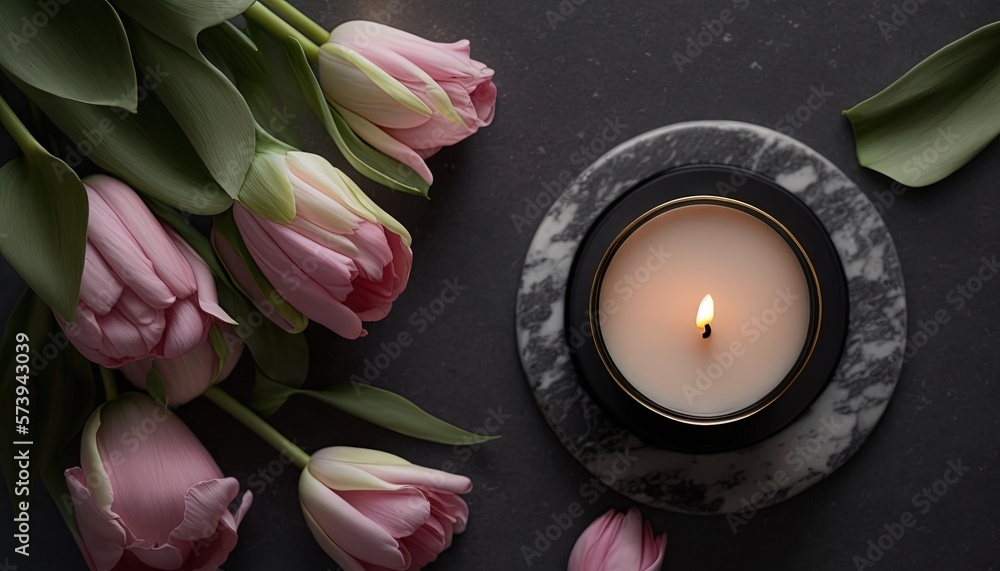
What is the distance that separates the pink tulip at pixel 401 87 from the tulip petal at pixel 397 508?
0.25 meters

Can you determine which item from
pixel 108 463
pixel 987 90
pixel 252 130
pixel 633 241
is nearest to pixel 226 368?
pixel 108 463

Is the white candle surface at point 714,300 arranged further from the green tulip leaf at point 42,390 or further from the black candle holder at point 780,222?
the green tulip leaf at point 42,390

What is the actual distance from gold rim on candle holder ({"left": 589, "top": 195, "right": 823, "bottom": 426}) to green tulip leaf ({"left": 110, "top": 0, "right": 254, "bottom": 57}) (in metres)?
0.30

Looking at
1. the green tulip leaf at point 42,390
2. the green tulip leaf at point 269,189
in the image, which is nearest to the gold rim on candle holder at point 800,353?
the green tulip leaf at point 269,189

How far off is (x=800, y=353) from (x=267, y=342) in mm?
425

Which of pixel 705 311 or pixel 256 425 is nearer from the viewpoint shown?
pixel 705 311

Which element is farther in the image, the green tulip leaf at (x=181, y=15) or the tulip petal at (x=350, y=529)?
the tulip petal at (x=350, y=529)

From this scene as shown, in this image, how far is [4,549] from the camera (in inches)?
29.4

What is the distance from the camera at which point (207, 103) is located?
57 centimetres

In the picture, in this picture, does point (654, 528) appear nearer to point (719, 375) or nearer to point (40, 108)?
point (719, 375)

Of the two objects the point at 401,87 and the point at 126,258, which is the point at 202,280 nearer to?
the point at 126,258

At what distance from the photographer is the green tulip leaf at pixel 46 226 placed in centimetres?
54

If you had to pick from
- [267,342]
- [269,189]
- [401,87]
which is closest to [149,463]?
[267,342]

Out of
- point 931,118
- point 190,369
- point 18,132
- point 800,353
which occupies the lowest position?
point 190,369
